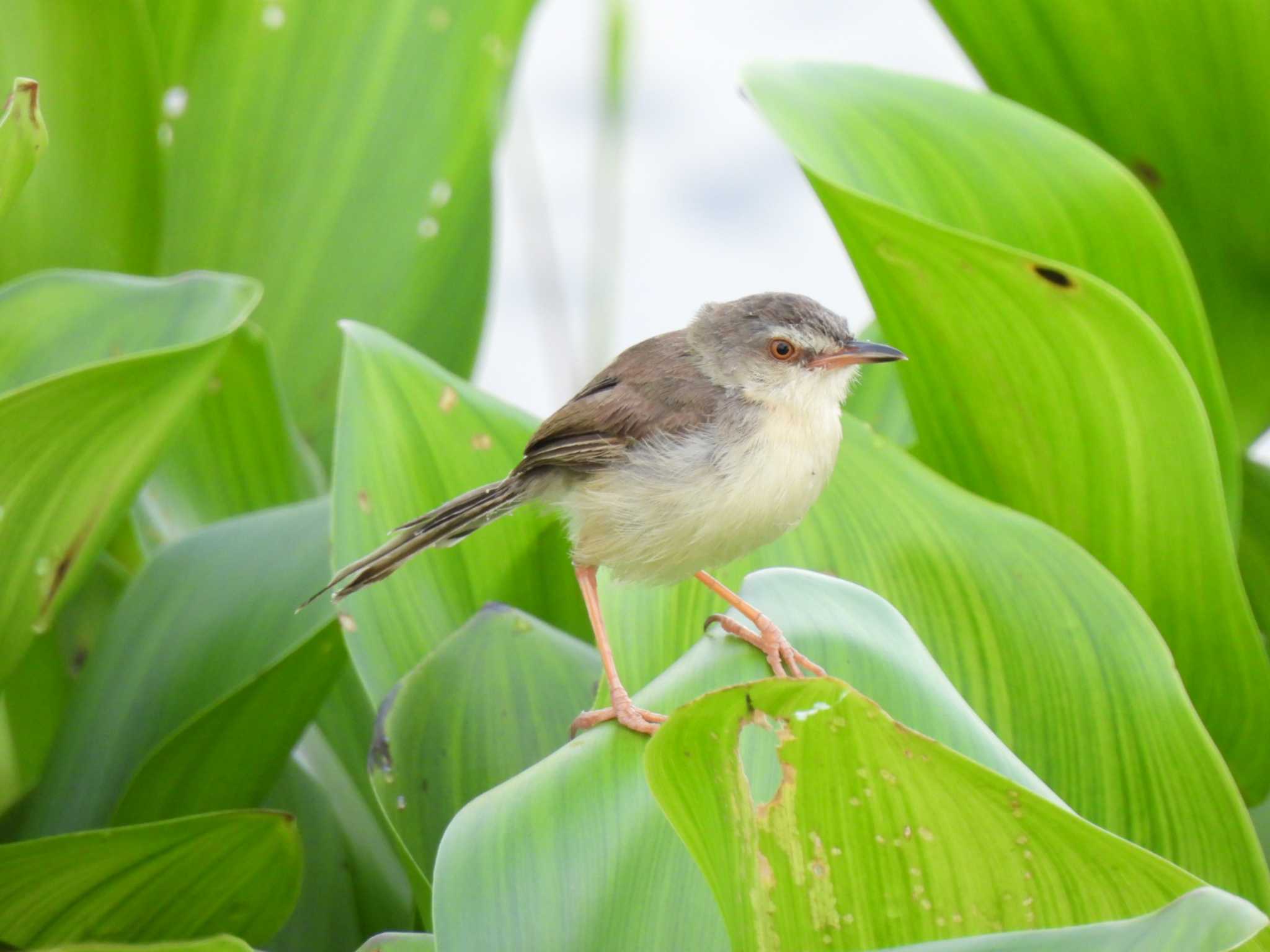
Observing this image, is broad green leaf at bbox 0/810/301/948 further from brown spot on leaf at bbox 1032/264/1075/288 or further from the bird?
brown spot on leaf at bbox 1032/264/1075/288

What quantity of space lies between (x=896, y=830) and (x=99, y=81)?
2.03 meters

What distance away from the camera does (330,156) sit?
293 centimetres

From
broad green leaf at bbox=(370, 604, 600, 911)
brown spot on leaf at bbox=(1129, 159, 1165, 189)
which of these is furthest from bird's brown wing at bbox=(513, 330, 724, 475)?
brown spot on leaf at bbox=(1129, 159, 1165, 189)

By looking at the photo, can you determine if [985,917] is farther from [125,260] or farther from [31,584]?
[125,260]

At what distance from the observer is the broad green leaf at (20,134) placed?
1.54 meters

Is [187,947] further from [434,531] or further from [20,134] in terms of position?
[20,134]

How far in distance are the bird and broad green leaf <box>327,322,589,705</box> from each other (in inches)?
3.7

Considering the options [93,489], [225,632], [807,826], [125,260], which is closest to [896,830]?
[807,826]

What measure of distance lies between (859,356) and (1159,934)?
1293 millimetres

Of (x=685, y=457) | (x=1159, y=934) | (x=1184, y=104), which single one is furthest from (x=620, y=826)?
(x=1184, y=104)

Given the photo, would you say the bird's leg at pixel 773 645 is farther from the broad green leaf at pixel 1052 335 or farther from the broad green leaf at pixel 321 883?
the broad green leaf at pixel 321 883

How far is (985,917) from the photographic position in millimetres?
1291

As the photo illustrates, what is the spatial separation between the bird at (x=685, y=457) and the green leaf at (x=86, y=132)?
37.5 inches

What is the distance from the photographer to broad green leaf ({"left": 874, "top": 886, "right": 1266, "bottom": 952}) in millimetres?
1024
